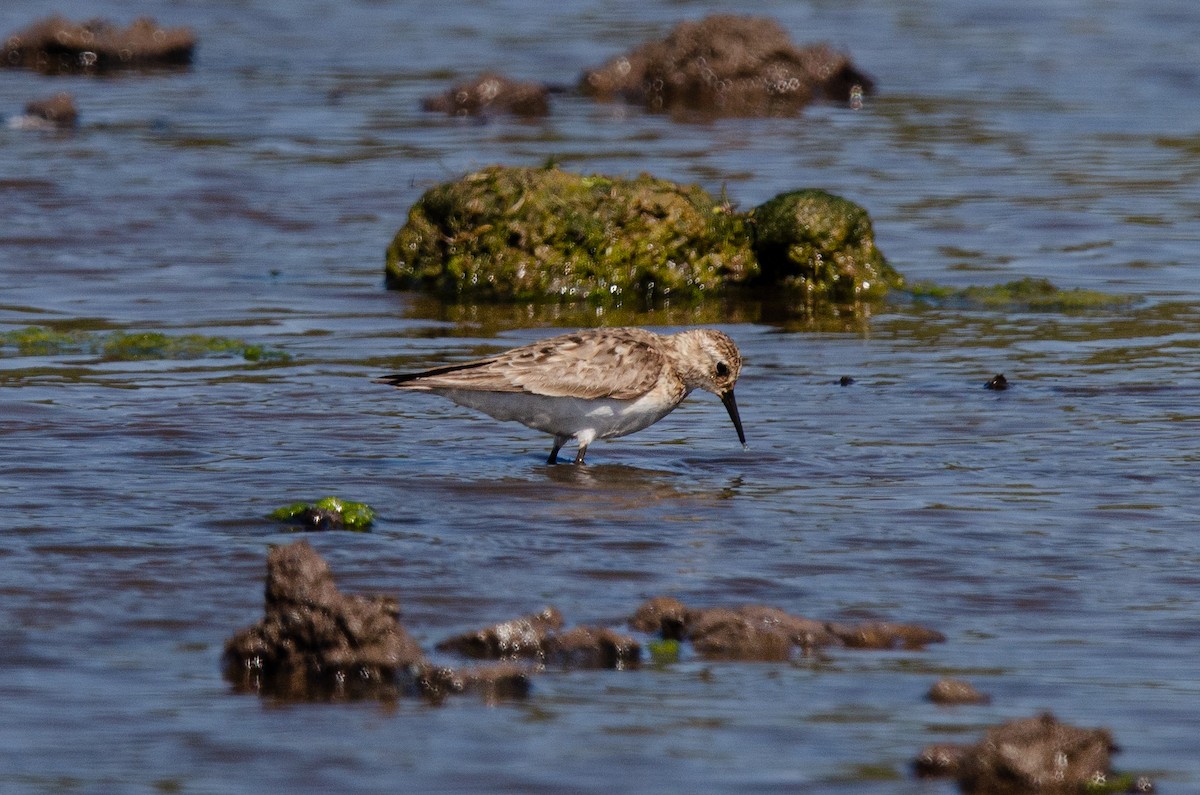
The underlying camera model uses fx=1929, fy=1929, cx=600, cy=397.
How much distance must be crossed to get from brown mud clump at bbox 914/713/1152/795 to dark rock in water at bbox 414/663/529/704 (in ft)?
5.31

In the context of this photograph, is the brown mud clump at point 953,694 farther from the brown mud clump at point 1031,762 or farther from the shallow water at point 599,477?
the brown mud clump at point 1031,762

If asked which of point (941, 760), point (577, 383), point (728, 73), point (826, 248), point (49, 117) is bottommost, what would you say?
point (941, 760)

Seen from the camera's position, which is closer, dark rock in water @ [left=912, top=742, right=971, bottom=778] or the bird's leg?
dark rock in water @ [left=912, top=742, right=971, bottom=778]

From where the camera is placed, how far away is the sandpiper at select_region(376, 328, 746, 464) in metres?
11.1

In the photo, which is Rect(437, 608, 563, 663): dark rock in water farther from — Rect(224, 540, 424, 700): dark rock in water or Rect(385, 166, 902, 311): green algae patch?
Rect(385, 166, 902, 311): green algae patch

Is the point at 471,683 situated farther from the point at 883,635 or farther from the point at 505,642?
the point at 883,635

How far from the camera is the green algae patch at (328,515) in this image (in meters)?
9.59

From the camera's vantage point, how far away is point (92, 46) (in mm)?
31250

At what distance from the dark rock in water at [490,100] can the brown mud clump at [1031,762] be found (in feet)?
70.4

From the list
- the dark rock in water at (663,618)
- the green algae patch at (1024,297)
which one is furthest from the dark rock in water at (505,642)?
the green algae patch at (1024,297)

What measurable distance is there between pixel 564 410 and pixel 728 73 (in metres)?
18.0

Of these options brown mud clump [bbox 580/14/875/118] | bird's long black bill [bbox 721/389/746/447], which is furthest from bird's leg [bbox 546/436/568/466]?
brown mud clump [bbox 580/14/875/118]

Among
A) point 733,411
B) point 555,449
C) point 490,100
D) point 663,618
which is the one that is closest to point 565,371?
point 555,449

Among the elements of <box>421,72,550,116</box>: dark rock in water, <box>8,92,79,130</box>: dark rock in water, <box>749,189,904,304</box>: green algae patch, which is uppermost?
<box>421,72,550,116</box>: dark rock in water
